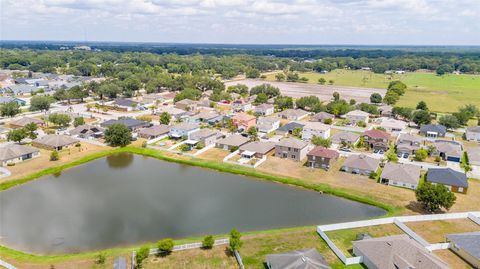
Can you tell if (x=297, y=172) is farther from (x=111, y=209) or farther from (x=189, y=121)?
(x=189, y=121)

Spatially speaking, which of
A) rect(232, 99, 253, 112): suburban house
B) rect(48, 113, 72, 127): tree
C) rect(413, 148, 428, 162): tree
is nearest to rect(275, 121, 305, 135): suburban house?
rect(232, 99, 253, 112): suburban house

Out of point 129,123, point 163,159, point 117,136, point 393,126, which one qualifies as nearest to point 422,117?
point 393,126

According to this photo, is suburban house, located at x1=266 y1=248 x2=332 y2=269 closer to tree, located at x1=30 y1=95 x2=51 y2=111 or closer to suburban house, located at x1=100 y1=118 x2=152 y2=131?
suburban house, located at x1=100 y1=118 x2=152 y2=131

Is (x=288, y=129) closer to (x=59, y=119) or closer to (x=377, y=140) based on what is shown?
(x=377, y=140)

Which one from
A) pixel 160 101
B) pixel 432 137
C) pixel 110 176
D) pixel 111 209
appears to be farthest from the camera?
pixel 160 101

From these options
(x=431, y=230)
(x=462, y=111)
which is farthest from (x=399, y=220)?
(x=462, y=111)

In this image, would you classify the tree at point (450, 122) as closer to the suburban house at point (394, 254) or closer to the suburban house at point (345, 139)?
the suburban house at point (345, 139)

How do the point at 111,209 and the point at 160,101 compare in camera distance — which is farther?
the point at 160,101
